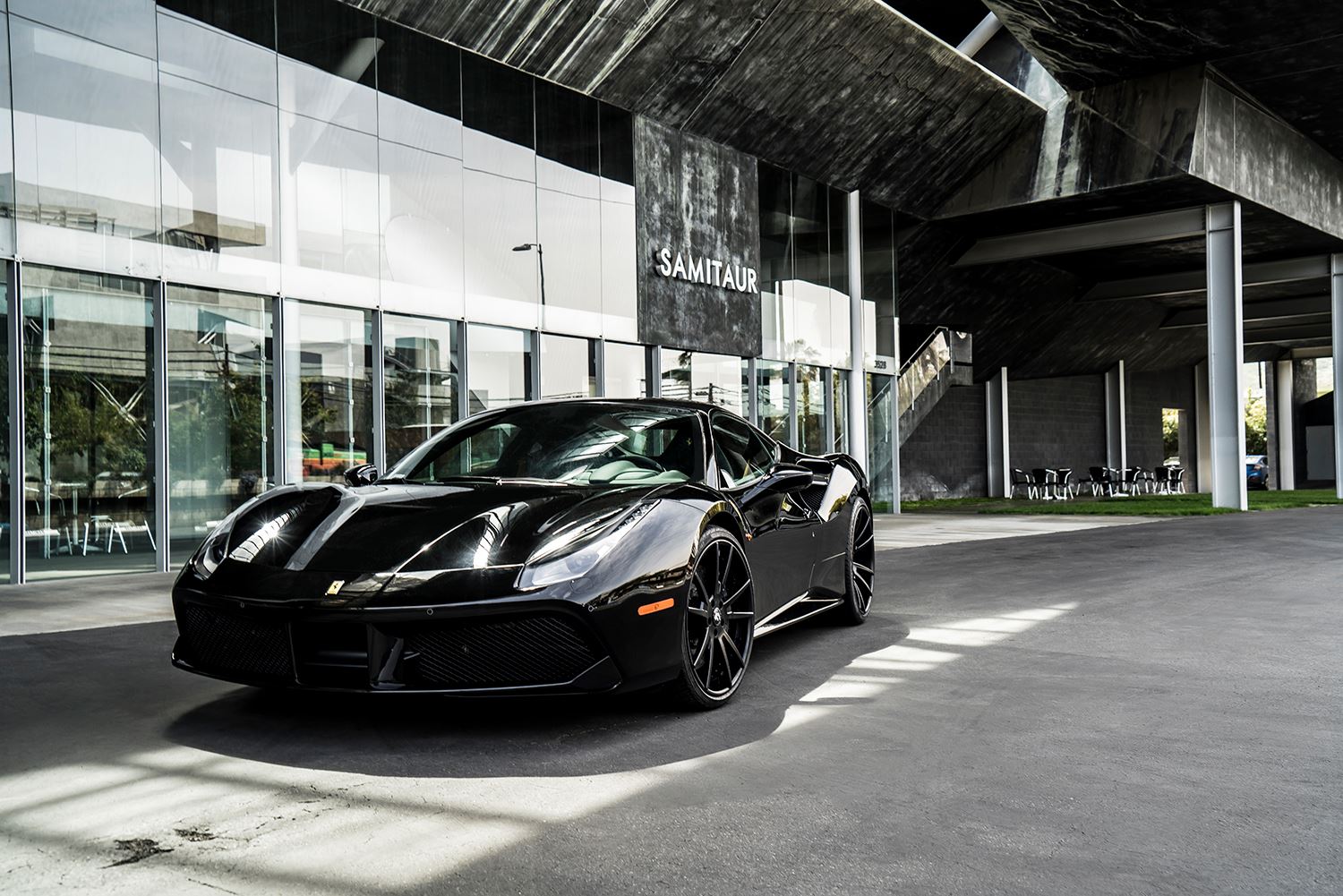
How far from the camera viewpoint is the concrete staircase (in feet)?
83.8

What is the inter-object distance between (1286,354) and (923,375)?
34388 mm

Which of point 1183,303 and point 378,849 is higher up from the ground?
point 1183,303

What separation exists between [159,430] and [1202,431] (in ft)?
157

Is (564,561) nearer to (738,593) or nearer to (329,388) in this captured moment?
(738,593)

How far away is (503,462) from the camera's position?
15.7 feet

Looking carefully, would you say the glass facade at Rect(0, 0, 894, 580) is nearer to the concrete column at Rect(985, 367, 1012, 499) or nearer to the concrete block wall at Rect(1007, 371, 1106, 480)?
the concrete column at Rect(985, 367, 1012, 499)

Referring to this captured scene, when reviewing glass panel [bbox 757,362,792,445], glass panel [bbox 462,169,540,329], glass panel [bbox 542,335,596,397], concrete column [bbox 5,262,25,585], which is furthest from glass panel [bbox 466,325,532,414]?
glass panel [bbox 757,362,792,445]

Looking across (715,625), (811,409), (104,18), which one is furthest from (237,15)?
(811,409)

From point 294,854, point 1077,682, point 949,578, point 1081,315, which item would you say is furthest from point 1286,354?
point 294,854

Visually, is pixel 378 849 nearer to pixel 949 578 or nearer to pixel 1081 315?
pixel 949 578

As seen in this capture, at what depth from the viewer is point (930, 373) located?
27172mm

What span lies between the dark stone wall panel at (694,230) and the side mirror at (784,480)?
37.1 feet

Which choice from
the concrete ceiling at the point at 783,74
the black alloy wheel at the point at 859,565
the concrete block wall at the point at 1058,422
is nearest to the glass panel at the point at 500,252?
the concrete ceiling at the point at 783,74

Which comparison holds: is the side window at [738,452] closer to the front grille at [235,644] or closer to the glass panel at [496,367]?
the front grille at [235,644]
